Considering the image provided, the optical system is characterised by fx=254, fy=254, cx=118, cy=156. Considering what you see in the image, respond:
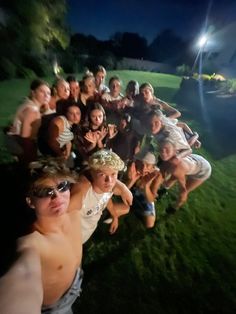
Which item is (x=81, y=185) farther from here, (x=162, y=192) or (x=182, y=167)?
(x=162, y=192)

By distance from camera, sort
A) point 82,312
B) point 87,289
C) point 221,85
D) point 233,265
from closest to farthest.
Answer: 1. point 82,312
2. point 87,289
3. point 233,265
4. point 221,85

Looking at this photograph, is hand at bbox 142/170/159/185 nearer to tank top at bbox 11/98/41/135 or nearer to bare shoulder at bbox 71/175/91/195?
bare shoulder at bbox 71/175/91/195

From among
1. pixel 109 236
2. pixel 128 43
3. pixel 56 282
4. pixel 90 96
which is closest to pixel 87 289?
pixel 109 236

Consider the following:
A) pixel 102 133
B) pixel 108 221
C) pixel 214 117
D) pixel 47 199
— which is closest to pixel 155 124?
pixel 102 133

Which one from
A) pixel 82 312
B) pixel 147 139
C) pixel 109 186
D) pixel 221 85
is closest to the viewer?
pixel 109 186

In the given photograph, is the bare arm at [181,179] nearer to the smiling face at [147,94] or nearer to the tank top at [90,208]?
the smiling face at [147,94]

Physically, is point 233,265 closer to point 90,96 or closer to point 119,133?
point 119,133

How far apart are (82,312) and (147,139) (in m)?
3.02

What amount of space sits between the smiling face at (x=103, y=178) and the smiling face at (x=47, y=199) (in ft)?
2.50

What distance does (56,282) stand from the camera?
1.99 metres

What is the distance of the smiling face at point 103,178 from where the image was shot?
269 cm

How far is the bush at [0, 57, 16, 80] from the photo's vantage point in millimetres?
15002

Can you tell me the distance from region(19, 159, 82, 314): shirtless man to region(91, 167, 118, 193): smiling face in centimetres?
53

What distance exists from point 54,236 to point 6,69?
15.7m
